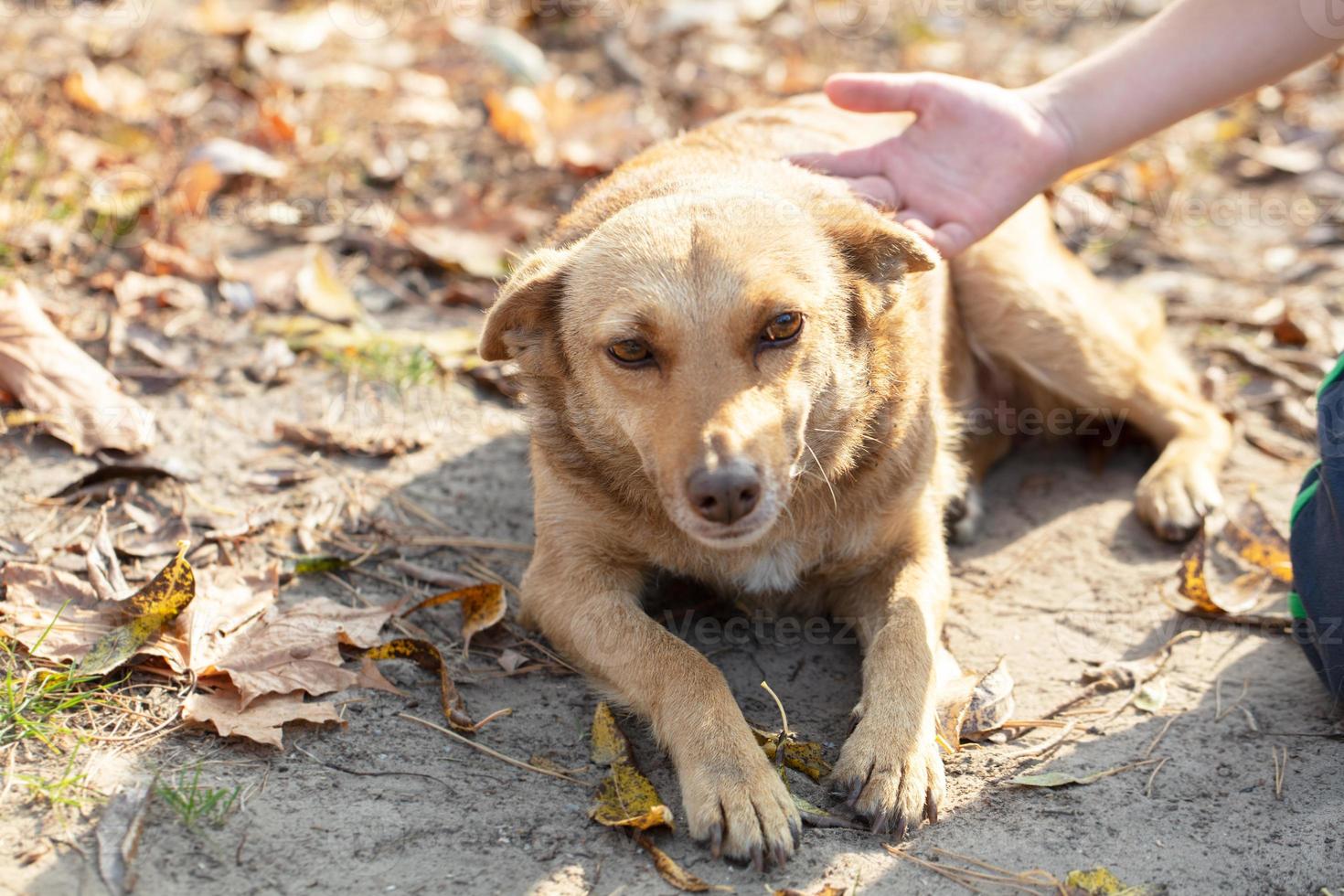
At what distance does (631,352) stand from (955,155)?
164cm

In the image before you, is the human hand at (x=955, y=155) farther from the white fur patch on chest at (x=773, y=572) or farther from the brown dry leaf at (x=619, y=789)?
the brown dry leaf at (x=619, y=789)

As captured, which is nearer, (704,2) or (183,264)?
(183,264)

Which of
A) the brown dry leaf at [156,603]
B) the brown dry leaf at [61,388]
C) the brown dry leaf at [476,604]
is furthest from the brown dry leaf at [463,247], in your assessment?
the brown dry leaf at [156,603]

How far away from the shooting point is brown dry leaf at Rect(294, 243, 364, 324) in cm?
511

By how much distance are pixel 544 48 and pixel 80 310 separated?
3828 millimetres

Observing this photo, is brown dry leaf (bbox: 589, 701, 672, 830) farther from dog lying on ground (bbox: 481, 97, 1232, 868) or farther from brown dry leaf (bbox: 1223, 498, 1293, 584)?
brown dry leaf (bbox: 1223, 498, 1293, 584)

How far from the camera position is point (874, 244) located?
3412 mm

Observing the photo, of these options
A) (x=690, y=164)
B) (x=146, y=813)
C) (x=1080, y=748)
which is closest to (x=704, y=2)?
(x=690, y=164)

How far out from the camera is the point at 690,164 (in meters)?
3.84

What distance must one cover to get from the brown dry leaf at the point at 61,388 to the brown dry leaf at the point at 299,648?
1.09 metres

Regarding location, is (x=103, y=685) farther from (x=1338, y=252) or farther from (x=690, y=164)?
(x=1338, y=252)

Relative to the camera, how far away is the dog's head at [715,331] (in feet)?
9.48

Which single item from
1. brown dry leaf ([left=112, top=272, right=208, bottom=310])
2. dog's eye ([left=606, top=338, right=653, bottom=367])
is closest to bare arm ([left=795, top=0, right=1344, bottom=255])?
dog's eye ([left=606, top=338, right=653, bottom=367])

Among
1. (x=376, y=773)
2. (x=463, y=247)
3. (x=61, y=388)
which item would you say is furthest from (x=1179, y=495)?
(x=61, y=388)
